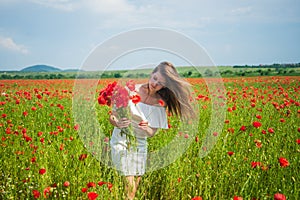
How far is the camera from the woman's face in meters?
3.12

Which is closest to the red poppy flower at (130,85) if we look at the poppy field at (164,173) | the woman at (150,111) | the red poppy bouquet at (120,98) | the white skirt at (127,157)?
the red poppy bouquet at (120,98)

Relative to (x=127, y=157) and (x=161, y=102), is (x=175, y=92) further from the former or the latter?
(x=127, y=157)

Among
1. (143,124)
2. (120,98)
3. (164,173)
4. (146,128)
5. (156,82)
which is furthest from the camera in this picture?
(164,173)

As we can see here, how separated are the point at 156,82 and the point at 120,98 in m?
0.53

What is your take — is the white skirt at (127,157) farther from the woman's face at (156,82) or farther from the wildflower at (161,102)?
the woman's face at (156,82)

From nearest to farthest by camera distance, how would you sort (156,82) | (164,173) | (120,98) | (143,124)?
(120,98)
(143,124)
(156,82)
(164,173)

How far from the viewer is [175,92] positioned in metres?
3.28

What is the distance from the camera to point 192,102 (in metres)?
3.44

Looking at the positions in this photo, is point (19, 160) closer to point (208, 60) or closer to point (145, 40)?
point (145, 40)

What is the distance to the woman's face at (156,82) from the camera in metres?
3.12

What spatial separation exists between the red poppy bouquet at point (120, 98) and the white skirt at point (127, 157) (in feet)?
1.12

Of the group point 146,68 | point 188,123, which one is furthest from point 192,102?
point 146,68

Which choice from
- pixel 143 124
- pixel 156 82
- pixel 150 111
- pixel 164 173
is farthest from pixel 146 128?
pixel 164 173

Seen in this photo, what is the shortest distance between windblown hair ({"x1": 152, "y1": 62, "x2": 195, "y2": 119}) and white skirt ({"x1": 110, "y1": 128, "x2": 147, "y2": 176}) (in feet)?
1.47
